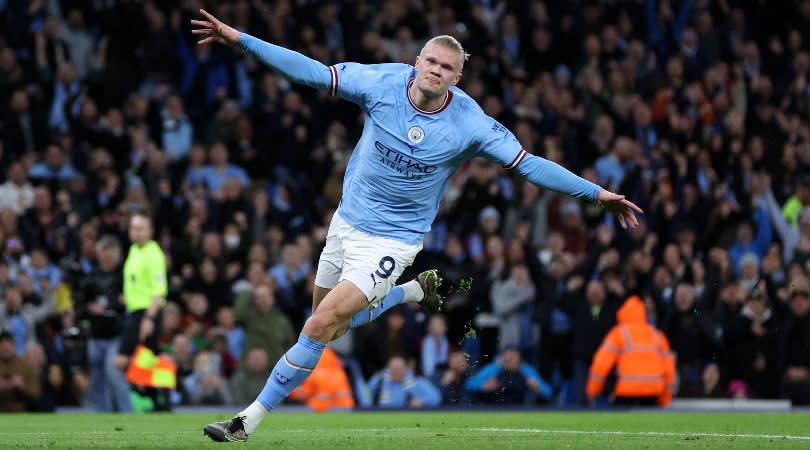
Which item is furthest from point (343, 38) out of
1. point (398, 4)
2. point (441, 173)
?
point (441, 173)

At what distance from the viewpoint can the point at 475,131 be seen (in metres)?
10.1

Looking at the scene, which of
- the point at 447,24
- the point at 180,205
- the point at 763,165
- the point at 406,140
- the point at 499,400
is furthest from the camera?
the point at 447,24

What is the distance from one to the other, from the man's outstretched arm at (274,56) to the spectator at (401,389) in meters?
8.59

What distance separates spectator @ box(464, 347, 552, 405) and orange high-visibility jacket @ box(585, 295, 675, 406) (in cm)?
69

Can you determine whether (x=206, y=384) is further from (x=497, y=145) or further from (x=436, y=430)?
(x=497, y=145)

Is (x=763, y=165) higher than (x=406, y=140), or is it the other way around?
(x=763, y=165)

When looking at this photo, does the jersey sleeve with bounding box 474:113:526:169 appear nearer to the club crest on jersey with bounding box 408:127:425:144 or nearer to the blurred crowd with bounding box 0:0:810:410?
the club crest on jersey with bounding box 408:127:425:144

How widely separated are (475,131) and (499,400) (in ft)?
27.3

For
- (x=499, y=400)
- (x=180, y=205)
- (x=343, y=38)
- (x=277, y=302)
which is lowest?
(x=499, y=400)

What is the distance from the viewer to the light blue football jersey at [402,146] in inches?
395

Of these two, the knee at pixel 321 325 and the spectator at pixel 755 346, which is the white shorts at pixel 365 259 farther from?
the spectator at pixel 755 346

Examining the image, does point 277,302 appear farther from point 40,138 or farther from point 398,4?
point 398,4

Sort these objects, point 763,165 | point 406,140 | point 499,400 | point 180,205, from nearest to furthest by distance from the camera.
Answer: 1. point 406,140
2. point 499,400
3. point 180,205
4. point 763,165

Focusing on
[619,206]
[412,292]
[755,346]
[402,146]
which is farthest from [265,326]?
[619,206]
